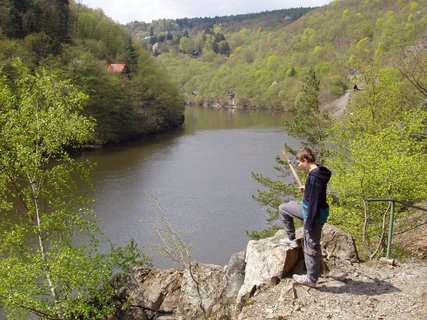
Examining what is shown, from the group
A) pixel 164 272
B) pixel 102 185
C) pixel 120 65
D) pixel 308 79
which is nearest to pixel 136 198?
pixel 102 185

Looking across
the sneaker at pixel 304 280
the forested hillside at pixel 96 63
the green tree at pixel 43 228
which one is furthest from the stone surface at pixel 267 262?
the forested hillside at pixel 96 63

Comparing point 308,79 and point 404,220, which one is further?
point 308,79

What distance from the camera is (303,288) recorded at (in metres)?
8.29

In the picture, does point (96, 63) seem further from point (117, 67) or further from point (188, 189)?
point (188, 189)

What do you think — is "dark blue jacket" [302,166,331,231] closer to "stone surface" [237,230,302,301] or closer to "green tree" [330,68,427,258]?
"stone surface" [237,230,302,301]

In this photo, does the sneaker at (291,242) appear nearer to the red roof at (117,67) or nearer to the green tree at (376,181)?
the green tree at (376,181)

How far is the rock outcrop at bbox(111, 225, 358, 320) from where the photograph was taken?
897 cm

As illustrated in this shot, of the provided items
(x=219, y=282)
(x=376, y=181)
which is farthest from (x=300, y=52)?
(x=219, y=282)

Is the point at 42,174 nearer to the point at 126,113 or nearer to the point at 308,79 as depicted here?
the point at 308,79

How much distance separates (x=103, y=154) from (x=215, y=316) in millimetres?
40114

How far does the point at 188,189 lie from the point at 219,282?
2430 centimetres

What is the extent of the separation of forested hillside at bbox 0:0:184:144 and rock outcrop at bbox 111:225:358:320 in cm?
2997

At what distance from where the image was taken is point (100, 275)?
12812 mm

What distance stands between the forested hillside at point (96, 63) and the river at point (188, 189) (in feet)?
11.1
